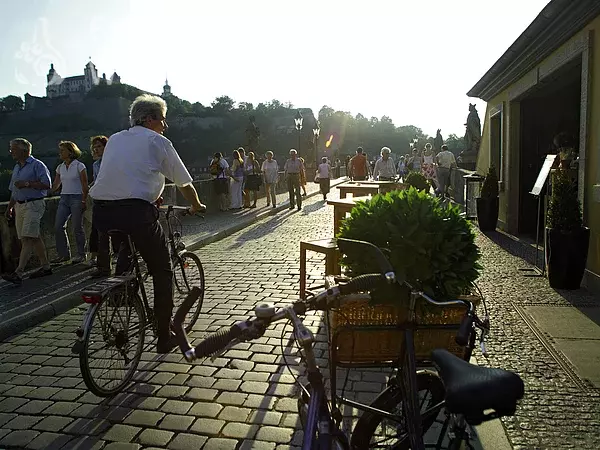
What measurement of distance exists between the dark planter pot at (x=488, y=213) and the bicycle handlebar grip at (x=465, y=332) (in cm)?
978

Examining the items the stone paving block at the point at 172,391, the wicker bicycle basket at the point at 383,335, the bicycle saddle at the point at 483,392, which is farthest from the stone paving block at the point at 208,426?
the bicycle saddle at the point at 483,392

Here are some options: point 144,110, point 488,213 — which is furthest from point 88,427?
point 488,213

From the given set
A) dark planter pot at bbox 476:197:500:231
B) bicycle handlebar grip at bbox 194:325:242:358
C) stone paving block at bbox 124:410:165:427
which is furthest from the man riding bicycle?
dark planter pot at bbox 476:197:500:231

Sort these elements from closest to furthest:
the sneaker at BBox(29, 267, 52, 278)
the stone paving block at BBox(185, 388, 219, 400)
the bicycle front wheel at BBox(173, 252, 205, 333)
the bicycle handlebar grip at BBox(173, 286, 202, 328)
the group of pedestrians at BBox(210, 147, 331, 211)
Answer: the bicycle handlebar grip at BBox(173, 286, 202, 328)
the stone paving block at BBox(185, 388, 219, 400)
the bicycle front wheel at BBox(173, 252, 205, 333)
the sneaker at BBox(29, 267, 52, 278)
the group of pedestrians at BBox(210, 147, 331, 211)

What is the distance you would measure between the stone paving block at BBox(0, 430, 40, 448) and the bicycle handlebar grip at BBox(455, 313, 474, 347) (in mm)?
2692

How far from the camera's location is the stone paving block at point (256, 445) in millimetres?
3045

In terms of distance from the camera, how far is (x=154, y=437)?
3.21 metres

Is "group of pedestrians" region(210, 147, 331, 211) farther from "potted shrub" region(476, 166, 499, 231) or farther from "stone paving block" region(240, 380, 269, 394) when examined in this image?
"stone paving block" region(240, 380, 269, 394)

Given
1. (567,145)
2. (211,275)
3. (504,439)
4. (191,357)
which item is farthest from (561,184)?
(191,357)

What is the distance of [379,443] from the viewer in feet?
8.39

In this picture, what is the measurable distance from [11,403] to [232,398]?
1573mm

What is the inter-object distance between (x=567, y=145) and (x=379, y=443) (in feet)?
27.1

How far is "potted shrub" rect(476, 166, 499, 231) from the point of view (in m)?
11.2

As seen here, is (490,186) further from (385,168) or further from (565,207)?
(565,207)
